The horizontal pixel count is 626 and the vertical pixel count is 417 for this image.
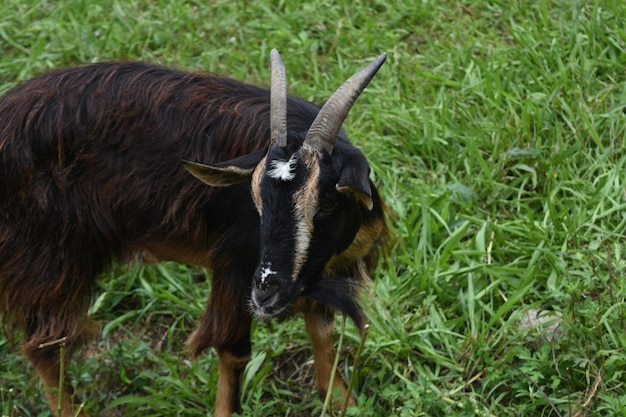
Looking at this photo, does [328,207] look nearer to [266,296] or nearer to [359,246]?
[266,296]

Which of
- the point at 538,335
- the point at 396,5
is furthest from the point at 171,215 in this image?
the point at 396,5

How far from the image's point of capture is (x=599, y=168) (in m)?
5.74

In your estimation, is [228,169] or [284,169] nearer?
[284,169]

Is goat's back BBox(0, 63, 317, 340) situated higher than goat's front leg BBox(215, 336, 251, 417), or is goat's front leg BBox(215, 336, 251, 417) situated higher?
goat's back BBox(0, 63, 317, 340)

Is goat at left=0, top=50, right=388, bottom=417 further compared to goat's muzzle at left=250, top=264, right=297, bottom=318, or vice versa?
goat at left=0, top=50, right=388, bottom=417

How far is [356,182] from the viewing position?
12.6 ft

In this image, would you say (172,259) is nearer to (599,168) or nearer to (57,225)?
(57,225)

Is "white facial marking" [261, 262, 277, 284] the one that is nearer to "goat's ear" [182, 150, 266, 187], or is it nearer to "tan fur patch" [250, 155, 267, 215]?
"tan fur patch" [250, 155, 267, 215]

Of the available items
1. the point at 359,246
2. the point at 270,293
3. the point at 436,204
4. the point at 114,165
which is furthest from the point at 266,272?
the point at 436,204

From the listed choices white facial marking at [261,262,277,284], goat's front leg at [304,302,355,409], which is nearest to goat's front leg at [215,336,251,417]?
goat's front leg at [304,302,355,409]

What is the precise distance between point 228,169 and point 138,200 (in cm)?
76

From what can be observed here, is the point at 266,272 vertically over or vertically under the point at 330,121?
under

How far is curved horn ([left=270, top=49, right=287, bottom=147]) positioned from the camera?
4.02 m

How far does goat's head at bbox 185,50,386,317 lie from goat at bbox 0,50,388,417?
123 mm
